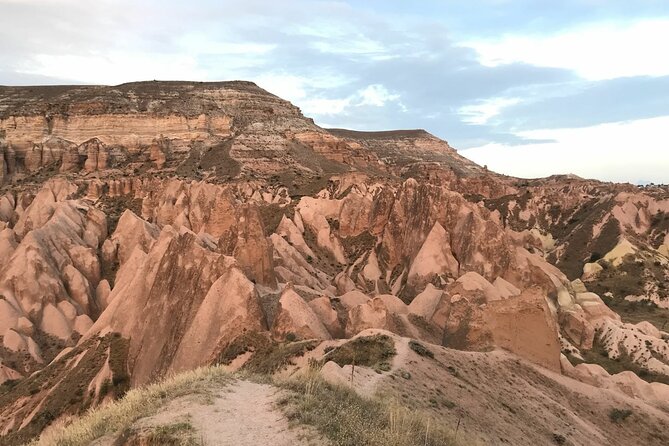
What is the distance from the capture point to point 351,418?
989 centimetres

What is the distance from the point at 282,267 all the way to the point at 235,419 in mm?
29107

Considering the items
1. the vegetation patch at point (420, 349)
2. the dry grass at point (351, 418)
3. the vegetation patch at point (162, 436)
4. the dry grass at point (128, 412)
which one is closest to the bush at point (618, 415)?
the vegetation patch at point (420, 349)

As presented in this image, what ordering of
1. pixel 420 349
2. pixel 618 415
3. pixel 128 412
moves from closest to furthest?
pixel 128 412 → pixel 420 349 → pixel 618 415

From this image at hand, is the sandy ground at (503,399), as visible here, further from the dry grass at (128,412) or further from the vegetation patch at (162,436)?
the vegetation patch at (162,436)

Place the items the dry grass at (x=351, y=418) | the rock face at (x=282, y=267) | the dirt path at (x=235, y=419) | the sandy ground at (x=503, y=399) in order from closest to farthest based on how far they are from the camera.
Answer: the dirt path at (x=235, y=419) < the dry grass at (x=351, y=418) < the sandy ground at (x=503, y=399) < the rock face at (x=282, y=267)

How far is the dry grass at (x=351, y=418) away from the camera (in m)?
9.19

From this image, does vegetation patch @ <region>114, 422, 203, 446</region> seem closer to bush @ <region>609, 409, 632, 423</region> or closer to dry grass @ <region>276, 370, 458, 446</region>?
dry grass @ <region>276, 370, 458, 446</region>

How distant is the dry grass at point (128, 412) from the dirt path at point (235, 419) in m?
0.39

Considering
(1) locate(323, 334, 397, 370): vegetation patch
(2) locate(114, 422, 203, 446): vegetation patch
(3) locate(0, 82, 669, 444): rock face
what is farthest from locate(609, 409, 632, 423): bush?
(2) locate(114, 422, 203, 446): vegetation patch

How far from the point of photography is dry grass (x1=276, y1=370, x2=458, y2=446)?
30.1 ft

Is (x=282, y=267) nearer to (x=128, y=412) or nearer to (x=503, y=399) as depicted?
(x=503, y=399)

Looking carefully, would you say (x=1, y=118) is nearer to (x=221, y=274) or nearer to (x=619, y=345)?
(x=221, y=274)

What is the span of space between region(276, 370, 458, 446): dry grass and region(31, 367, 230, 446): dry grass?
1.81 m

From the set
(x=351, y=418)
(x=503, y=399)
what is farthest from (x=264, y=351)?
(x=351, y=418)
